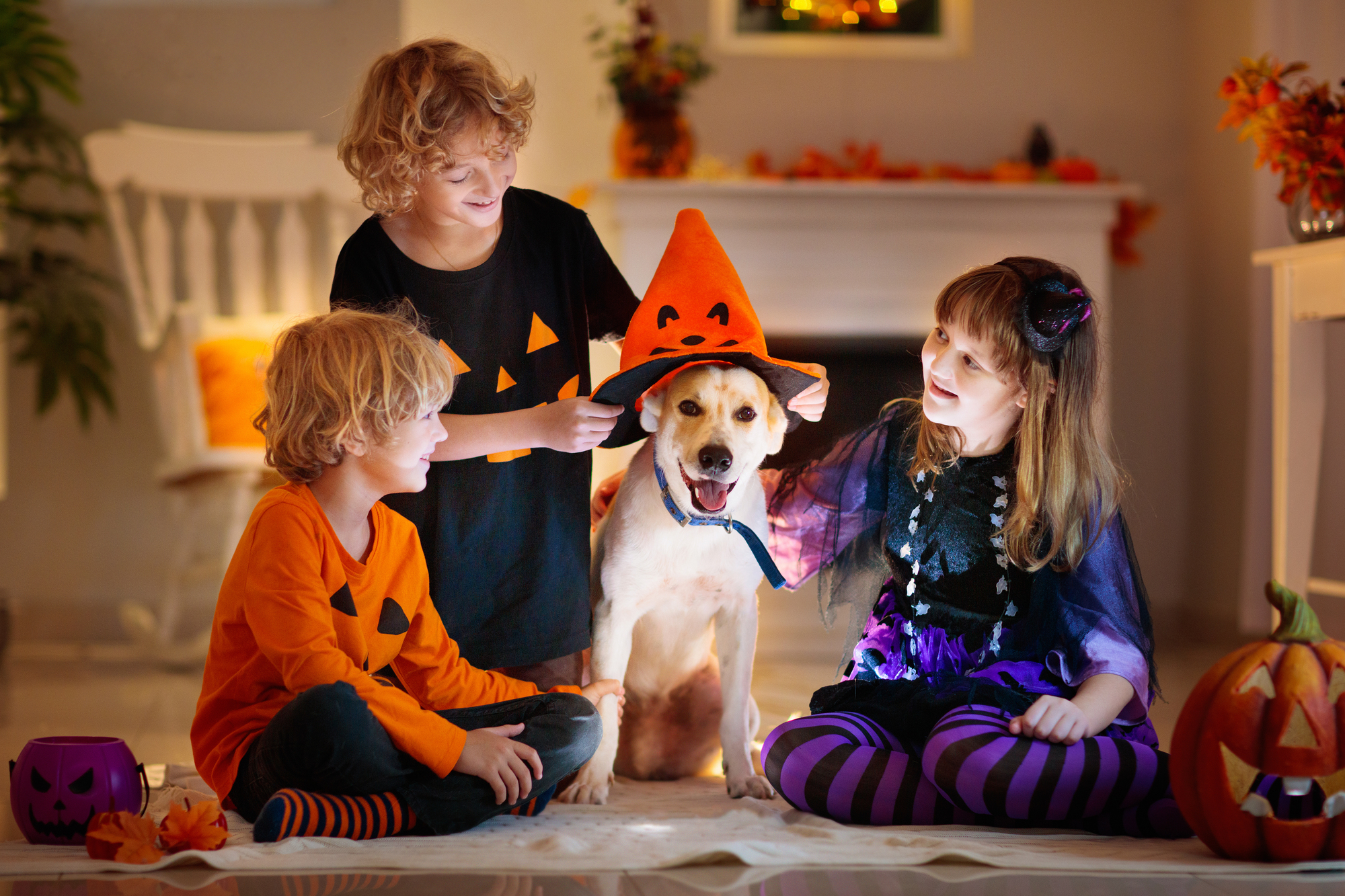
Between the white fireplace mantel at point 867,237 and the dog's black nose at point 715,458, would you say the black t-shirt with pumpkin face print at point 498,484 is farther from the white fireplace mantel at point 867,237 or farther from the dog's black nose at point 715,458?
the white fireplace mantel at point 867,237

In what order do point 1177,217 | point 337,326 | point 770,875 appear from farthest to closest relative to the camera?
point 1177,217, point 337,326, point 770,875

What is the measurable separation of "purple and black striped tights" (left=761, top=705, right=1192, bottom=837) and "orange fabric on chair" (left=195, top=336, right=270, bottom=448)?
1.92m

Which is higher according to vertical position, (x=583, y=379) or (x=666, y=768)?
(x=583, y=379)

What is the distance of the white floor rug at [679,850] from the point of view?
108cm

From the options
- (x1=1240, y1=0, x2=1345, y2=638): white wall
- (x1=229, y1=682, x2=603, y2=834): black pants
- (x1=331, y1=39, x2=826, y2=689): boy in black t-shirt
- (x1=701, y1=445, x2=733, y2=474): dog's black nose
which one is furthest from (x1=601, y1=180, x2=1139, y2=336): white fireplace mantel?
(x1=229, y1=682, x2=603, y2=834): black pants

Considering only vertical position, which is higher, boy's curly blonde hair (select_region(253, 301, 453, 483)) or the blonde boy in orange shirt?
boy's curly blonde hair (select_region(253, 301, 453, 483))

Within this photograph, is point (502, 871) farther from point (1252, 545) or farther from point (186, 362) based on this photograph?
point (1252, 545)

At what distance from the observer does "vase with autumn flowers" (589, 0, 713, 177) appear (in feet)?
9.75

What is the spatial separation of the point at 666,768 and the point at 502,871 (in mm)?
526

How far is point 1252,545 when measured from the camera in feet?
9.24

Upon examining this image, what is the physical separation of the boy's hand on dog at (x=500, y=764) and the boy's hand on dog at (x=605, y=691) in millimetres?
146

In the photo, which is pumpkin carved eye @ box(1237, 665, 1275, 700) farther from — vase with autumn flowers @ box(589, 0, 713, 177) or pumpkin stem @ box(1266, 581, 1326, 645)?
vase with autumn flowers @ box(589, 0, 713, 177)

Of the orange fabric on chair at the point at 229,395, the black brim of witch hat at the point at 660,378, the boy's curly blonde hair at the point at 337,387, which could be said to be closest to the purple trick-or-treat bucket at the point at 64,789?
the boy's curly blonde hair at the point at 337,387

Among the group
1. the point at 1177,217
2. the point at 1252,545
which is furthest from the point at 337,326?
the point at 1177,217
